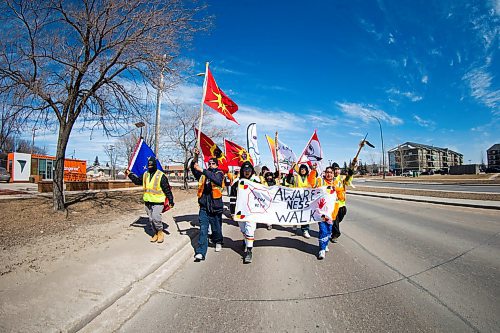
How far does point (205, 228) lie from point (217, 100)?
3520 millimetres

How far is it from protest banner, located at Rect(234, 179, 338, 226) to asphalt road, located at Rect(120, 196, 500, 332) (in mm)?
753

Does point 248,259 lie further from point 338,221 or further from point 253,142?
point 253,142

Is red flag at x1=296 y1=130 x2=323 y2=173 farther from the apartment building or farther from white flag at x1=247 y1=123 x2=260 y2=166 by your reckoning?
the apartment building

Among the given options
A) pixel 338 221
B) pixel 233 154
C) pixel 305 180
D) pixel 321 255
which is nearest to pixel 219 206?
pixel 321 255

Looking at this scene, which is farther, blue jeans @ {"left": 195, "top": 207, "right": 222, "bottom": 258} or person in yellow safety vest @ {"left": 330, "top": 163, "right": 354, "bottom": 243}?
person in yellow safety vest @ {"left": 330, "top": 163, "right": 354, "bottom": 243}

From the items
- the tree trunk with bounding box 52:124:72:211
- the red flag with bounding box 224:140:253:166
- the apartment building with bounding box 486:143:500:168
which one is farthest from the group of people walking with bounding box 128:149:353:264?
the apartment building with bounding box 486:143:500:168

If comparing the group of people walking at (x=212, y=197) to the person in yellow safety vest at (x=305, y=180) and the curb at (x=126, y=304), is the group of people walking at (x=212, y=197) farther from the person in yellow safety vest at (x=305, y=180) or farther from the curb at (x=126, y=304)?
the curb at (x=126, y=304)

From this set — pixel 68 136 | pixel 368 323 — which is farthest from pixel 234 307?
pixel 68 136

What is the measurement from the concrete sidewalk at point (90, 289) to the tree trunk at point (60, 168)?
466cm

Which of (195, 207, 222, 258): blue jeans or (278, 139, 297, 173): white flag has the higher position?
(278, 139, 297, 173): white flag

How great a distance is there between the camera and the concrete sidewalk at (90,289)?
283cm

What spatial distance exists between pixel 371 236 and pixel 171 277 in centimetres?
536

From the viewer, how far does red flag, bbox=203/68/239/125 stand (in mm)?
6987

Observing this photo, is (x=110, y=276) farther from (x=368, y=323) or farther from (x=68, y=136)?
(x=68, y=136)
